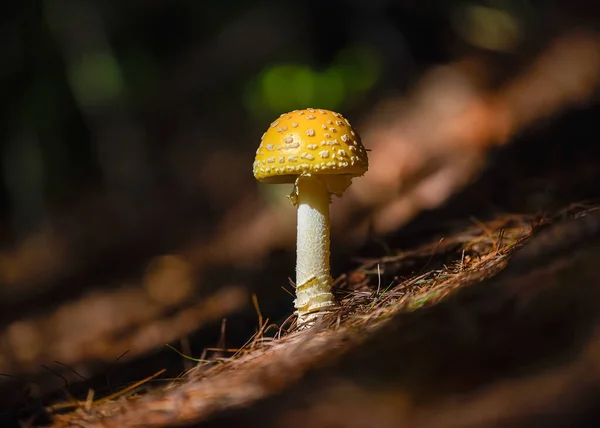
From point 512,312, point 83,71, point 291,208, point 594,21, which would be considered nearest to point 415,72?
point 594,21

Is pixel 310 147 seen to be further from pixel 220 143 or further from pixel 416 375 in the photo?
pixel 220 143

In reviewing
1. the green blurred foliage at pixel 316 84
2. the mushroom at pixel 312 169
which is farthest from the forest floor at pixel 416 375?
the green blurred foliage at pixel 316 84

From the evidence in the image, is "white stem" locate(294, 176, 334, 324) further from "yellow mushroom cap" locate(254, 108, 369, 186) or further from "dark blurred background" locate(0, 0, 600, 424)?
"dark blurred background" locate(0, 0, 600, 424)

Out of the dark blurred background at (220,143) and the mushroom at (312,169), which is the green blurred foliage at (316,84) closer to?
the dark blurred background at (220,143)

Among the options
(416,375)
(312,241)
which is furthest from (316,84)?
(416,375)

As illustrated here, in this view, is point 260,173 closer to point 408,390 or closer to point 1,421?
point 1,421

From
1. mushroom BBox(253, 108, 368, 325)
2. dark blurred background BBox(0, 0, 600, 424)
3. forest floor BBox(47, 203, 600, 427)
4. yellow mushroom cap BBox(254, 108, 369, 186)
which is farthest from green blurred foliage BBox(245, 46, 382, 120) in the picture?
forest floor BBox(47, 203, 600, 427)
